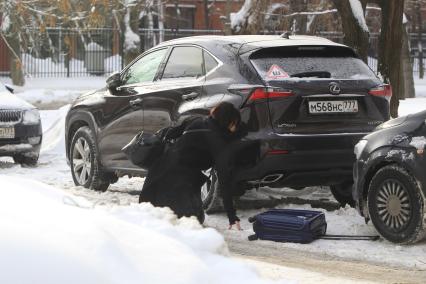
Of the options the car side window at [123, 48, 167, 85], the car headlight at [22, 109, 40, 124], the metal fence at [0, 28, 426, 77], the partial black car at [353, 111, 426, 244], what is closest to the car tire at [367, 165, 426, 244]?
the partial black car at [353, 111, 426, 244]

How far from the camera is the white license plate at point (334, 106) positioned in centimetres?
816

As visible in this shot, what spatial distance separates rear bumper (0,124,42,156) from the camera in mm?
13320

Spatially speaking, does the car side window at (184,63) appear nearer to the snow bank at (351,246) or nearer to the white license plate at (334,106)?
the white license plate at (334,106)

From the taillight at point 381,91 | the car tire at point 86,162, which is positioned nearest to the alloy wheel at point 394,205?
the taillight at point 381,91

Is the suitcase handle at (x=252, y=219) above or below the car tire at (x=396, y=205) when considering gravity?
below

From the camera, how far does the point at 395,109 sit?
40.8 ft

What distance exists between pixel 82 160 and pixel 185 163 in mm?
3509

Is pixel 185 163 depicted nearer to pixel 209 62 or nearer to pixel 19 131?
pixel 209 62

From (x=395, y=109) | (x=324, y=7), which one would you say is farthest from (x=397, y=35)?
(x=324, y=7)

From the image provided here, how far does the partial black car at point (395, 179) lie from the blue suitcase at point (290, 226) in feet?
1.35

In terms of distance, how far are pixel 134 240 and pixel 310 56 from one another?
4618 mm

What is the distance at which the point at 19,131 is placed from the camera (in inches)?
530

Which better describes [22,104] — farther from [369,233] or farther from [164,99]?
[369,233]

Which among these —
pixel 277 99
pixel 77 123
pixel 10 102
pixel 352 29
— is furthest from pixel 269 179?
pixel 10 102
